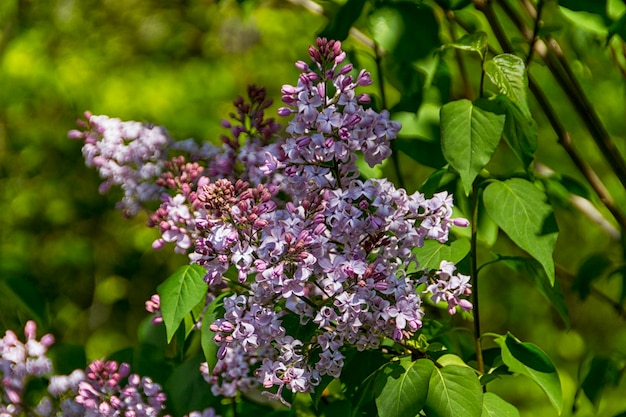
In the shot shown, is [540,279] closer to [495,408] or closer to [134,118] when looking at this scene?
[495,408]

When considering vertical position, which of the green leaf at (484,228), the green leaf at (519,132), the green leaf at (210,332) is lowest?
the green leaf at (484,228)

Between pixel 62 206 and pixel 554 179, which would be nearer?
pixel 554 179

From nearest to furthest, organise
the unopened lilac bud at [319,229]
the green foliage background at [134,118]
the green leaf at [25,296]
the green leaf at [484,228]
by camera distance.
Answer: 1. the unopened lilac bud at [319,229]
2. the green leaf at [484,228]
3. the green leaf at [25,296]
4. the green foliage background at [134,118]

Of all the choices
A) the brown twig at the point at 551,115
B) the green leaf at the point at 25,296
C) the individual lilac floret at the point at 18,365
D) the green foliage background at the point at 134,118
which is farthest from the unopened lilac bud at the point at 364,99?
the green foliage background at the point at 134,118

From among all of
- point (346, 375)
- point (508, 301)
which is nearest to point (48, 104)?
point (508, 301)

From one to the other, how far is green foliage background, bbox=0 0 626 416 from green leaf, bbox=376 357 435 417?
9.24ft

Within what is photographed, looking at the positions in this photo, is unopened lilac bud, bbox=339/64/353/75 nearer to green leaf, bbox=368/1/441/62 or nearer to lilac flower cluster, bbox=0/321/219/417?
green leaf, bbox=368/1/441/62

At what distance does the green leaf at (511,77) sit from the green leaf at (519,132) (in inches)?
2.5

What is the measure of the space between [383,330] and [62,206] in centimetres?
370

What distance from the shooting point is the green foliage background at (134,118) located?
4215 mm

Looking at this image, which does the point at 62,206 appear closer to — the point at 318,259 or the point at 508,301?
the point at 508,301

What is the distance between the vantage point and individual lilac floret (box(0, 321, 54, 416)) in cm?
154

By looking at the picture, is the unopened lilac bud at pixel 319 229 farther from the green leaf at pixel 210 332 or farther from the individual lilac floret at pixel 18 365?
the individual lilac floret at pixel 18 365

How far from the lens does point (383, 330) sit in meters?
1.18
